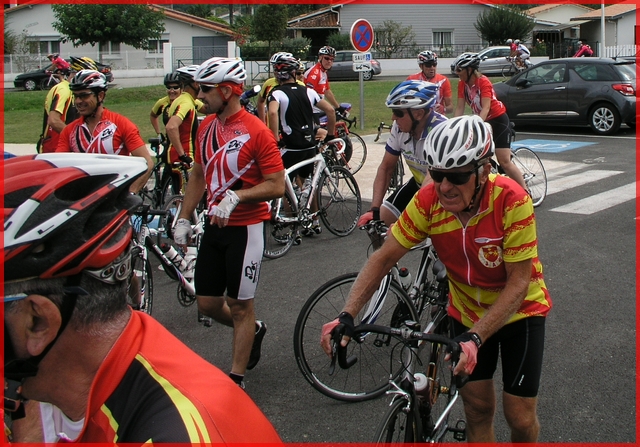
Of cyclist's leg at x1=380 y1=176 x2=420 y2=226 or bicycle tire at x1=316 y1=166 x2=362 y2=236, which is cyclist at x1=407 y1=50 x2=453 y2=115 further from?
cyclist's leg at x1=380 y1=176 x2=420 y2=226

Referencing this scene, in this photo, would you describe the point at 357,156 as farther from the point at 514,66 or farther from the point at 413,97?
the point at 514,66

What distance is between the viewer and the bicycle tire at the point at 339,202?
898 cm

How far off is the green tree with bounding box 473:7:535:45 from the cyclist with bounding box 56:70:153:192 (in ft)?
164

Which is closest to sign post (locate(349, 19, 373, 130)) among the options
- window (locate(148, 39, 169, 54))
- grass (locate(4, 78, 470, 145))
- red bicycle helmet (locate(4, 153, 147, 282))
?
grass (locate(4, 78, 470, 145))

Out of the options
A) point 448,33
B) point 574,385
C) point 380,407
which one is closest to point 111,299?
point 380,407

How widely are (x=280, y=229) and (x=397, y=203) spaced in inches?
113

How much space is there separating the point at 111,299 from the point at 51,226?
260 mm

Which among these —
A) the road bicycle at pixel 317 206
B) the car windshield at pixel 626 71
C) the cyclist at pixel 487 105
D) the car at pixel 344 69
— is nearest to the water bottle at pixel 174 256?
the road bicycle at pixel 317 206

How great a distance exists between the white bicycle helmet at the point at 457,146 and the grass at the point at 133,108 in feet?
48.0

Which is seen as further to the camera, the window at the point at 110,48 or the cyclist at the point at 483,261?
the window at the point at 110,48

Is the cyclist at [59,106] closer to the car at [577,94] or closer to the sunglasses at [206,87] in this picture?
the sunglasses at [206,87]

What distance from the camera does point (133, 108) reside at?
2709 centimetres

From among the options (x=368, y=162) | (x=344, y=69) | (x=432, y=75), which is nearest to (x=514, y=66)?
(x=344, y=69)

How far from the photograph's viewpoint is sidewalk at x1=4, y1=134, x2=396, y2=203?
1163cm
